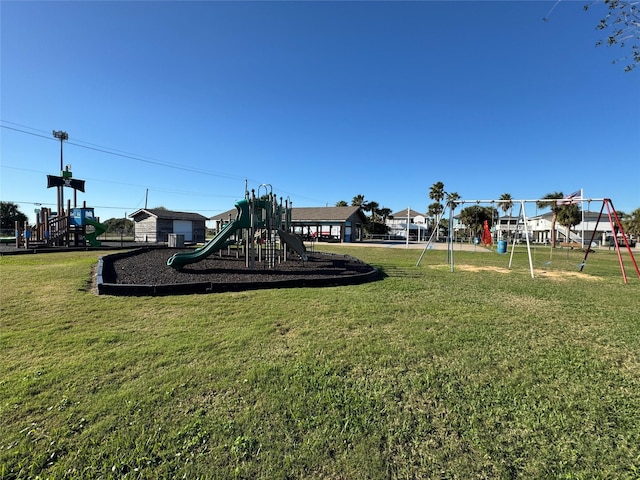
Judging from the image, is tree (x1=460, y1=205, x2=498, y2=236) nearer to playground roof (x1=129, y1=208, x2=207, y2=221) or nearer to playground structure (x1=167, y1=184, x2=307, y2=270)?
playground roof (x1=129, y1=208, x2=207, y2=221)

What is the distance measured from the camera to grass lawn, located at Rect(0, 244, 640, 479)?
82.0 inches

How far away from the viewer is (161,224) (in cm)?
3391

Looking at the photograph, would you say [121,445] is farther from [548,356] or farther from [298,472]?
[548,356]

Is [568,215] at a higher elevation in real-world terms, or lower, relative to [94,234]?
higher

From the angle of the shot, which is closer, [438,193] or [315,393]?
[315,393]

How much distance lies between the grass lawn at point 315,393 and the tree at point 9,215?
2625 inches

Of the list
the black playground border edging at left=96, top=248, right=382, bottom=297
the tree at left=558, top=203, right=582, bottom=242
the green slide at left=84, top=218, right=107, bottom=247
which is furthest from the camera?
the tree at left=558, top=203, right=582, bottom=242

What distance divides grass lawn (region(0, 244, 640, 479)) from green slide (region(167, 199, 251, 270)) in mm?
3952

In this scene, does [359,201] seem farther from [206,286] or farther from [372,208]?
[206,286]

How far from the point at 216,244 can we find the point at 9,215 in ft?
217

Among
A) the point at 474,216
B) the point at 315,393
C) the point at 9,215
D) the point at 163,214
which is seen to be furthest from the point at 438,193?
the point at 9,215

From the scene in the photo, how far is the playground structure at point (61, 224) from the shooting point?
20016 millimetres

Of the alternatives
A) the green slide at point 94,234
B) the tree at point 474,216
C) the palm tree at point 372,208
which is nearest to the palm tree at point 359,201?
the palm tree at point 372,208

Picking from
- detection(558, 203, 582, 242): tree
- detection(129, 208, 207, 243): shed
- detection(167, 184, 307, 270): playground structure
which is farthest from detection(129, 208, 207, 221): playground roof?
detection(558, 203, 582, 242): tree
